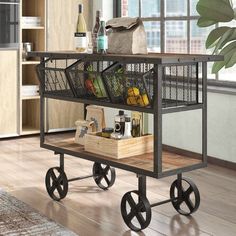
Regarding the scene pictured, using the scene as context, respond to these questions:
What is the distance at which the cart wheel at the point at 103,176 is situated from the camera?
3.92 meters

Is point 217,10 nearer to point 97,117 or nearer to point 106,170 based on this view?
point 97,117

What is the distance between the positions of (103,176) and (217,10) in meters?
1.36

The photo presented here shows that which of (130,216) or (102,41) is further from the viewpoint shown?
(102,41)

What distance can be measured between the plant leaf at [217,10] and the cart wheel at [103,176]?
1.23m

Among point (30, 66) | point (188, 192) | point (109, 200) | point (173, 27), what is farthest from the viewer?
point (30, 66)

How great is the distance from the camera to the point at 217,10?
3443 millimetres

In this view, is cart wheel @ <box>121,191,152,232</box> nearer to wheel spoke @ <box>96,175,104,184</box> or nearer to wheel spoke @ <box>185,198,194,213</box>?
wheel spoke @ <box>185,198,194,213</box>

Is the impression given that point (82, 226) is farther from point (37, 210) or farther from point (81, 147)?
point (81, 147)

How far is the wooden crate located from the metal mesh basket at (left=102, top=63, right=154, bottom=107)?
0.25 m

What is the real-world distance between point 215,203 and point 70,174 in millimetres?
1255

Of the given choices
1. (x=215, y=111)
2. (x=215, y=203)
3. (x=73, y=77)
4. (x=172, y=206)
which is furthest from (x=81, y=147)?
(x=215, y=111)

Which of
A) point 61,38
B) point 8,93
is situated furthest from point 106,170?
point 61,38

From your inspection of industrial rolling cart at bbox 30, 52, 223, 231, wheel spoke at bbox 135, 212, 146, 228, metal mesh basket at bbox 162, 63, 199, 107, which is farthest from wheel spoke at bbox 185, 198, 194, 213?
metal mesh basket at bbox 162, 63, 199, 107

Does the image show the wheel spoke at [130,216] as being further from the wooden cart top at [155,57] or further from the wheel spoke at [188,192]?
the wooden cart top at [155,57]
